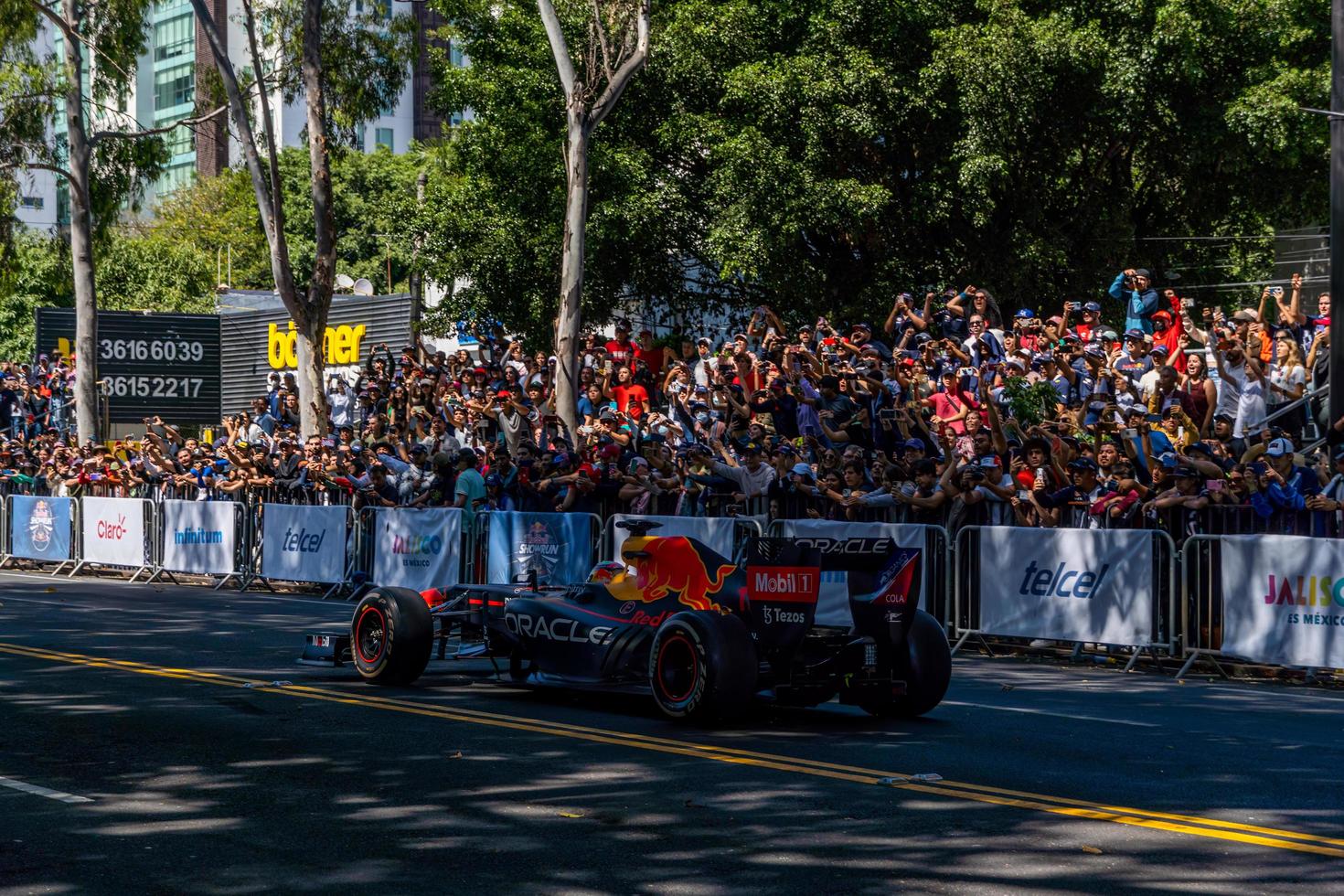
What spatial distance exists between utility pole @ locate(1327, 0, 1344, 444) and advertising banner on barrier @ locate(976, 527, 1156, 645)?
257 cm

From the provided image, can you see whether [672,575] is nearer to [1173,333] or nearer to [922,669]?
[922,669]

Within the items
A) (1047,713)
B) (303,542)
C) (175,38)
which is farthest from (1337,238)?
(175,38)

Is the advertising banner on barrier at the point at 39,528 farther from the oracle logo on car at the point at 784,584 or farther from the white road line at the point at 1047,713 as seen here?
the oracle logo on car at the point at 784,584

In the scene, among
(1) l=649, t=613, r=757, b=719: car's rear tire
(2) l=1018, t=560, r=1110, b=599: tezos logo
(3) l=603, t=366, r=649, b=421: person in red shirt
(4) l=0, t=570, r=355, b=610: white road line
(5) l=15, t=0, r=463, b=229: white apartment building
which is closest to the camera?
(1) l=649, t=613, r=757, b=719: car's rear tire

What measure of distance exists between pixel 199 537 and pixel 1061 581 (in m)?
15.4

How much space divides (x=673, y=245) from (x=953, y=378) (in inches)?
503

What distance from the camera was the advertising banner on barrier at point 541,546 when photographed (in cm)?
1970

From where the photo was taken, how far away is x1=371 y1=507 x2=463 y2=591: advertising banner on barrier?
21188 mm

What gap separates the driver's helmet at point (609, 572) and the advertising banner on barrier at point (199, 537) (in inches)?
568

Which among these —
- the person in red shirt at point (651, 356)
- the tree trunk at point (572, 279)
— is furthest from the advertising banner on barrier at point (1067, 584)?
the person in red shirt at point (651, 356)

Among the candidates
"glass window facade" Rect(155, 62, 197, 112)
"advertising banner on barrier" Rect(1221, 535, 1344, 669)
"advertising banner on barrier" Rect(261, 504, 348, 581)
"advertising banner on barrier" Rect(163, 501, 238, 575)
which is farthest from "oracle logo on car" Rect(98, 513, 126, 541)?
"glass window facade" Rect(155, 62, 197, 112)

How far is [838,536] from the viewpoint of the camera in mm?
16984

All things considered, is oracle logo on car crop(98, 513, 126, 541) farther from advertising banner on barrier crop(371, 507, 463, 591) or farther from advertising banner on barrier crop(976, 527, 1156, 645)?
advertising banner on barrier crop(976, 527, 1156, 645)

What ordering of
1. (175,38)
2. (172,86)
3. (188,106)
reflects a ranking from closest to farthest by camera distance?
1. (175,38)
2. (172,86)
3. (188,106)
